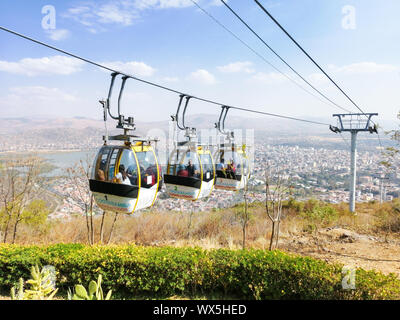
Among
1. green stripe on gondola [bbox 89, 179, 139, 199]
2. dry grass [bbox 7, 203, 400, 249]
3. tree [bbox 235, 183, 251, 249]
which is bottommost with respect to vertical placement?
dry grass [bbox 7, 203, 400, 249]

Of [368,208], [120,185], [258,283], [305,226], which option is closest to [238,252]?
[258,283]

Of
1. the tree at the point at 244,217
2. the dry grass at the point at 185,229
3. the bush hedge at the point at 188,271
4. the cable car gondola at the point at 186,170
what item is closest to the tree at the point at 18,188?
the dry grass at the point at 185,229

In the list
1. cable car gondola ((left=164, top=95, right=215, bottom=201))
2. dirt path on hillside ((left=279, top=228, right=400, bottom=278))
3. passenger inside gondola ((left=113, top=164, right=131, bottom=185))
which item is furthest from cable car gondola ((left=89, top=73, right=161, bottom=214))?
dirt path on hillside ((left=279, top=228, right=400, bottom=278))

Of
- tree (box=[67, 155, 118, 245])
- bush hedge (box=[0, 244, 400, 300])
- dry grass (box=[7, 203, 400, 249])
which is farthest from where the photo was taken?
dry grass (box=[7, 203, 400, 249])

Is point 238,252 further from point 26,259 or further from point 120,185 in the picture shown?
point 26,259

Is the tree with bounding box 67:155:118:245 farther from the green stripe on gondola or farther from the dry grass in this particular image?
the green stripe on gondola
